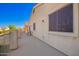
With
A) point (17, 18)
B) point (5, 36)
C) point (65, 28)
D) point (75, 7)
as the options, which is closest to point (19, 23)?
point (17, 18)

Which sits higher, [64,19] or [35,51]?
[64,19]

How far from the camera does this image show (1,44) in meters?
7.41

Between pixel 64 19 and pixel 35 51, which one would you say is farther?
pixel 35 51

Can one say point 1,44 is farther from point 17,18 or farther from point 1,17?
point 17,18

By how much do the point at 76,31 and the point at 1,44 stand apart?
3946mm

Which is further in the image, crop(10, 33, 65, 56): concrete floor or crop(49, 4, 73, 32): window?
crop(10, 33, 65, 56): concrete floor

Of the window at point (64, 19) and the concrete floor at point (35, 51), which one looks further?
the concrete floor at point (35, 51)

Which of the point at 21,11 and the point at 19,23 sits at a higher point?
the point at 21,11

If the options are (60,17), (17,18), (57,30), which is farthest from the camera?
(17,18)

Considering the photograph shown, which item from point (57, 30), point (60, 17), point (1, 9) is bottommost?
point (57, 30)

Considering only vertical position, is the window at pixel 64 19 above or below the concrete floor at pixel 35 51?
above

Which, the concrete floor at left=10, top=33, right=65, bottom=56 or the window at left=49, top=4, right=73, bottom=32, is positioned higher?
the window at left=49, top=4, right=73, bottom=32

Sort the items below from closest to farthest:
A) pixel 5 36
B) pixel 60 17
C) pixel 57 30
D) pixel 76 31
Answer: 1. pixel 76 31
2. pixel 60 17
3. pixel 57 30
4. pixel 5 36

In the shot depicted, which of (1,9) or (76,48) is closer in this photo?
(76,48)
